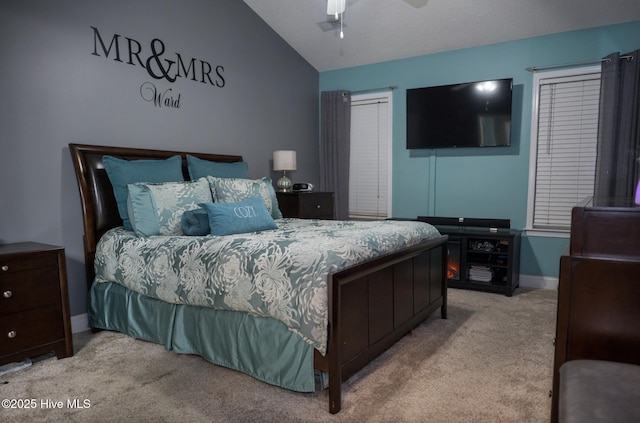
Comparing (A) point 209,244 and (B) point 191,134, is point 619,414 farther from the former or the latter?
(B) point 191,134

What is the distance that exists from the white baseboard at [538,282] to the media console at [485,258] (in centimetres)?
11

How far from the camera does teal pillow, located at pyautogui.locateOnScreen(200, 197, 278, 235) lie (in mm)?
2664

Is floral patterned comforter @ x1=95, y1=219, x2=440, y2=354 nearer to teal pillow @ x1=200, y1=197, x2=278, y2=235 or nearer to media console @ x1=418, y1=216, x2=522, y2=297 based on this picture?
teal pillow @ x1=200, y1=197, x2=278, y2=235

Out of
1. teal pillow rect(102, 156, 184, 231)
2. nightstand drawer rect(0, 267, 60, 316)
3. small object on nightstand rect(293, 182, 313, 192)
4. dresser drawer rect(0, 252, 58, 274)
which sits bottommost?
nightstand drawer rect(0, 267, 60, 316)

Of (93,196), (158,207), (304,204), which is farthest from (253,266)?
(304,204)

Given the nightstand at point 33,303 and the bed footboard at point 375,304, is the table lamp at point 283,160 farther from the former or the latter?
the nightstand at point 33,303

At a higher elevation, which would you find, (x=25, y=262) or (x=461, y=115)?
(x=461, y=115)

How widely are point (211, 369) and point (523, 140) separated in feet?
11.7

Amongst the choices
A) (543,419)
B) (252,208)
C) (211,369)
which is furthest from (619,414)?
(252,208)

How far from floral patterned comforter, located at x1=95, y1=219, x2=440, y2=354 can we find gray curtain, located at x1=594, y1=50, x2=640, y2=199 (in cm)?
200

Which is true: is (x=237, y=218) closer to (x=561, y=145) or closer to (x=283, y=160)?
(x=283, y=160)

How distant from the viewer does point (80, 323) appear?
2979 mm

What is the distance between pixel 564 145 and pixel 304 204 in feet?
8.38

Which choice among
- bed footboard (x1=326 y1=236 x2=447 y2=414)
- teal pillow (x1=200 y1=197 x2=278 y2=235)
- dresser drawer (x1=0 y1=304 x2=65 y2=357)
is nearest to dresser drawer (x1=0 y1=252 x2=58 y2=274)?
dresser drawer (x1=0 y1=304 x2=65 y2=357)
